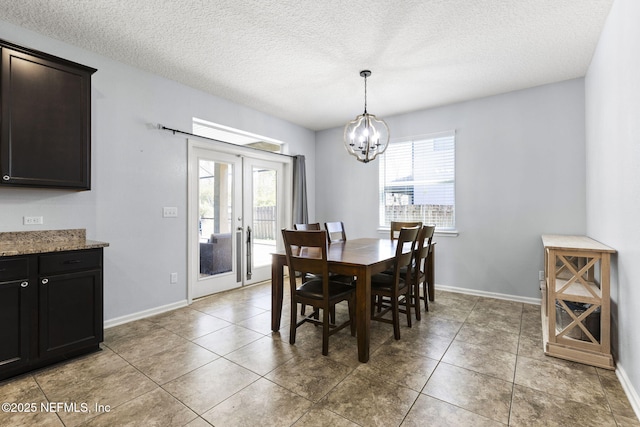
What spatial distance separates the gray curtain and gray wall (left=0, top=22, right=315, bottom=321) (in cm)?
183

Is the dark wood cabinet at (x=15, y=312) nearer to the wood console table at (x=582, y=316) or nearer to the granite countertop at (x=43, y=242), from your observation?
the granite countertop at (x=43, y=242)

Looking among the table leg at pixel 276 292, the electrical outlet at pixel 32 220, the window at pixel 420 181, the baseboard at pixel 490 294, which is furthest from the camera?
the window at pixel 420 181

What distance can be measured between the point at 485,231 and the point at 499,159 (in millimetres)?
962

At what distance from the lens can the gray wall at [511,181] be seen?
3541 mm

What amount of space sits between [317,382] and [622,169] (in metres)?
2.58

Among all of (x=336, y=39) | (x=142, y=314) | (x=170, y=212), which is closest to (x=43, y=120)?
(x=170, y=212)

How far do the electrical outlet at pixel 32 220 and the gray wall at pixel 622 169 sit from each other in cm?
435

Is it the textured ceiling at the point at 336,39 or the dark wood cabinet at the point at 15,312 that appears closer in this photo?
the dark wood cabinet at the point at 15,312

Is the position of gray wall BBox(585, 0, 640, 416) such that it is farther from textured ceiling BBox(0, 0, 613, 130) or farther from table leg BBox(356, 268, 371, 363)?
table leg BBox(356, 268, 371, 363)

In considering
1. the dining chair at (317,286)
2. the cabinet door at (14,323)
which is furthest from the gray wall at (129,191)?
the dining chair at (317,286)

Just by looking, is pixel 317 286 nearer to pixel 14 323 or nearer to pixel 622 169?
pixel 14 323

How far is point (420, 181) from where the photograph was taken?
4.58 metres

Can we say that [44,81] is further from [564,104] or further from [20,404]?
[564,104]

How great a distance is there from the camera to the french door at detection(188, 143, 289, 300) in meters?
3.88
